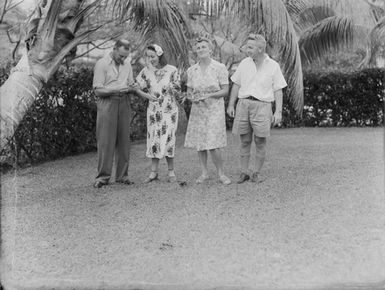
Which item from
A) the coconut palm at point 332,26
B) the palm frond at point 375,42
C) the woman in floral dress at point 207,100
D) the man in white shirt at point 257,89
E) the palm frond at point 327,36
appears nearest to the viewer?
the man in white shirt at point 257,89

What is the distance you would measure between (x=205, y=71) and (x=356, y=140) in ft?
19.3

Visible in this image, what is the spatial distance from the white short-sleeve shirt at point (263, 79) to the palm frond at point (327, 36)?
7.64 meters

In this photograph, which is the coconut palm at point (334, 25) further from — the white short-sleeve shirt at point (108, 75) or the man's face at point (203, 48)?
the white short-sleeve shirt at point (108, 75)

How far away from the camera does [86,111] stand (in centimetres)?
1070

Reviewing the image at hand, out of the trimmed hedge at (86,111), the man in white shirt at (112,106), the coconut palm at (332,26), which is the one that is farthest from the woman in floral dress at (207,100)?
the coconut palm at (332,26)

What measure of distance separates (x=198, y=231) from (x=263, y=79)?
239 centimetres

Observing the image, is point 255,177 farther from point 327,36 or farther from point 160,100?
point 327,36

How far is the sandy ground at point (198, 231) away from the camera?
4.26m

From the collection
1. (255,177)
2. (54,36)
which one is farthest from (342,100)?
(54,36)

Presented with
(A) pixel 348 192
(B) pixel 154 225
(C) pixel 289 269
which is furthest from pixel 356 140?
(C) pixel 289 269

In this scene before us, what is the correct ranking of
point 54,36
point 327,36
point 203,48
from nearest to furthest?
point 203,48, point 54,36, point 327,36

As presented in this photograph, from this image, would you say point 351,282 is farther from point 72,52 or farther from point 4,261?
point 72,52

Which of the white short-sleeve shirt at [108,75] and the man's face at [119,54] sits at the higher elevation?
the man's face at [119,54]

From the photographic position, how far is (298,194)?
271 inches
